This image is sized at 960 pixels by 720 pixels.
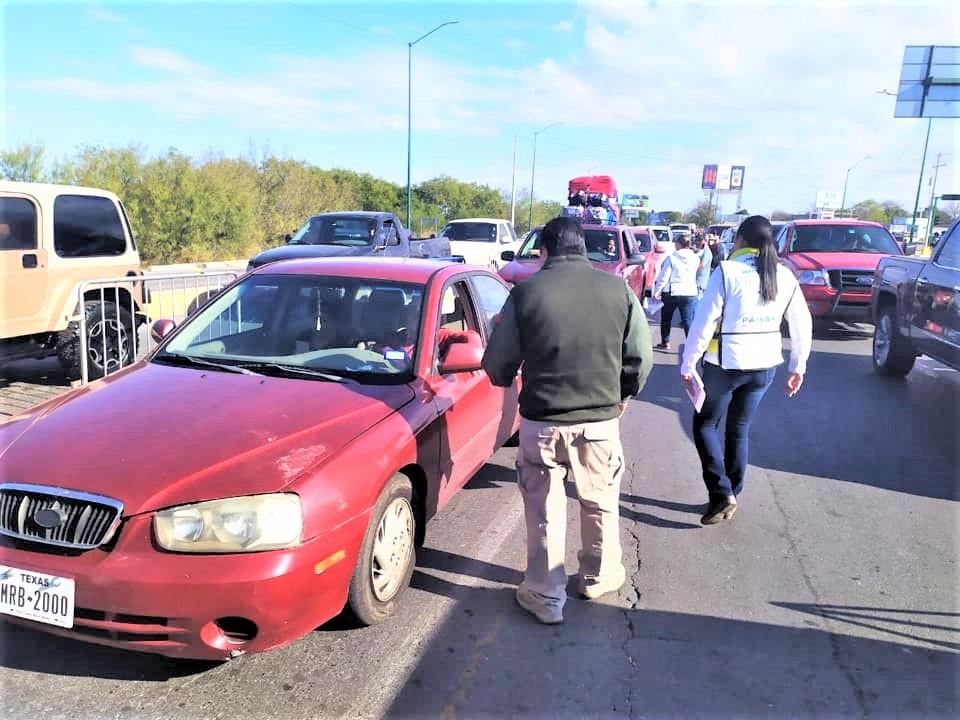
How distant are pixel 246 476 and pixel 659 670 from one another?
1887 millimetres

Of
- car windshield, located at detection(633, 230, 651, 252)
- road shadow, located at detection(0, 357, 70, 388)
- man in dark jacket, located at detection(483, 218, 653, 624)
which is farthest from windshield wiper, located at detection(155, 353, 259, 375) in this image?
car windshield, located at detection(633, 230, 651, 252)

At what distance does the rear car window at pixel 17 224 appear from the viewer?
21.9ft

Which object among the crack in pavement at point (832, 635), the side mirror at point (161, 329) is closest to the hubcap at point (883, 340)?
the crack in pavement at point (832, 635)

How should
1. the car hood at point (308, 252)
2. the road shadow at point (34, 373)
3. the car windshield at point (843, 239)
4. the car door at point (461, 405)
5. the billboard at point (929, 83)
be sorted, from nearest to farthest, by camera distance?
the car door at point (461, 405), the road shadow at point (34, 373), the car hood at point (308, 252), the car windshield at point (843, 239), the billboard at point (929, 83)

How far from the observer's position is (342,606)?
2873 mm

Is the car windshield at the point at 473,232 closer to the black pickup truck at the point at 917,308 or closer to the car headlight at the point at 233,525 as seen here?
the black pickup truck at the point at 917,308

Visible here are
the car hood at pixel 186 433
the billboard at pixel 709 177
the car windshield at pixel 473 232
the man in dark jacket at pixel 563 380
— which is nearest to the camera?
the car hood at pixel 186 433

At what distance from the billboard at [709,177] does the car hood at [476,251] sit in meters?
76.8

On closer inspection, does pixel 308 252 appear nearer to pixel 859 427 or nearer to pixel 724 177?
pixel 859 427

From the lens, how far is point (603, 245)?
12625 millimetres

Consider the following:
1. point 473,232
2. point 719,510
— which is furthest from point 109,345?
point 473,232

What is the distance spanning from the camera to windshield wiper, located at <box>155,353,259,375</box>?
364 cm

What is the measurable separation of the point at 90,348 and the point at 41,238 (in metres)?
1.18

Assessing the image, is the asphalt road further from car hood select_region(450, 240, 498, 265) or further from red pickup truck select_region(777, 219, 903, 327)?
car hood select_region(450, 240, 498, 265)
